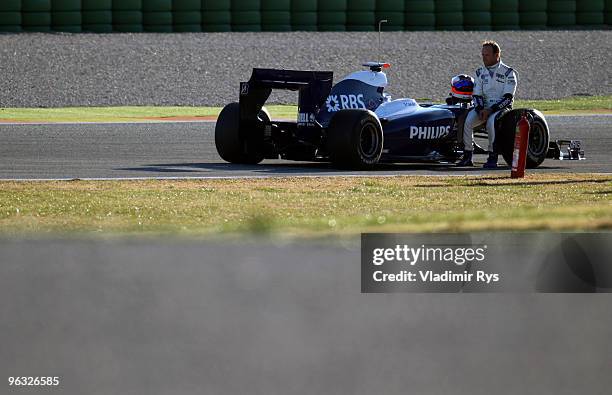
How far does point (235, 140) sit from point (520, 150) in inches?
117

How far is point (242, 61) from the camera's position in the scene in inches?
989

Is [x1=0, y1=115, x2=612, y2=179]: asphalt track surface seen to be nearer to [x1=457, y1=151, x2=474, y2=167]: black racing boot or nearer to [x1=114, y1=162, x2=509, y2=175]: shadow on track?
[x1=114, y1=162, x2=509, y2=175]: shadow on track

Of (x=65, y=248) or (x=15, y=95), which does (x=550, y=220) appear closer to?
(x=65, y=248)

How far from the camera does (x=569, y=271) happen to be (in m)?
1.79

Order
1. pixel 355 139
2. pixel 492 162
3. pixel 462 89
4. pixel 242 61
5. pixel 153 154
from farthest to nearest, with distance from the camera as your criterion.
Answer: pixel 242 61, pixel 153 154, pixel 462 89, pixel 492 162, pixel 355 139

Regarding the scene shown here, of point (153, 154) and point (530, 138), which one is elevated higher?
point (530, 138)

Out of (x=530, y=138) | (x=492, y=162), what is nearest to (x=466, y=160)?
(x=492, y=162)

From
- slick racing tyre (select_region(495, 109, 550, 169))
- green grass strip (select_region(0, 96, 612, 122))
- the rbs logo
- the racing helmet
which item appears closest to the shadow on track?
slick racing tyre (select_region(495, 109, 550, 169))

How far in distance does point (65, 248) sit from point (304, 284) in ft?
1.25

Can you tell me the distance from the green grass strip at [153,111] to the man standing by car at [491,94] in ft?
25.6

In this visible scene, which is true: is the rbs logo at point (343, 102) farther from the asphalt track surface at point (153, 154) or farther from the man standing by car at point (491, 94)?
the man standing by car at point (491, 94)

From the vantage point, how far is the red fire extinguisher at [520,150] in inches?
413

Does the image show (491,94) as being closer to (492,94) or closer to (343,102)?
(492,94)

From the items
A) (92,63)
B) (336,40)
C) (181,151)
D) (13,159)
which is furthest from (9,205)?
(336,40)
